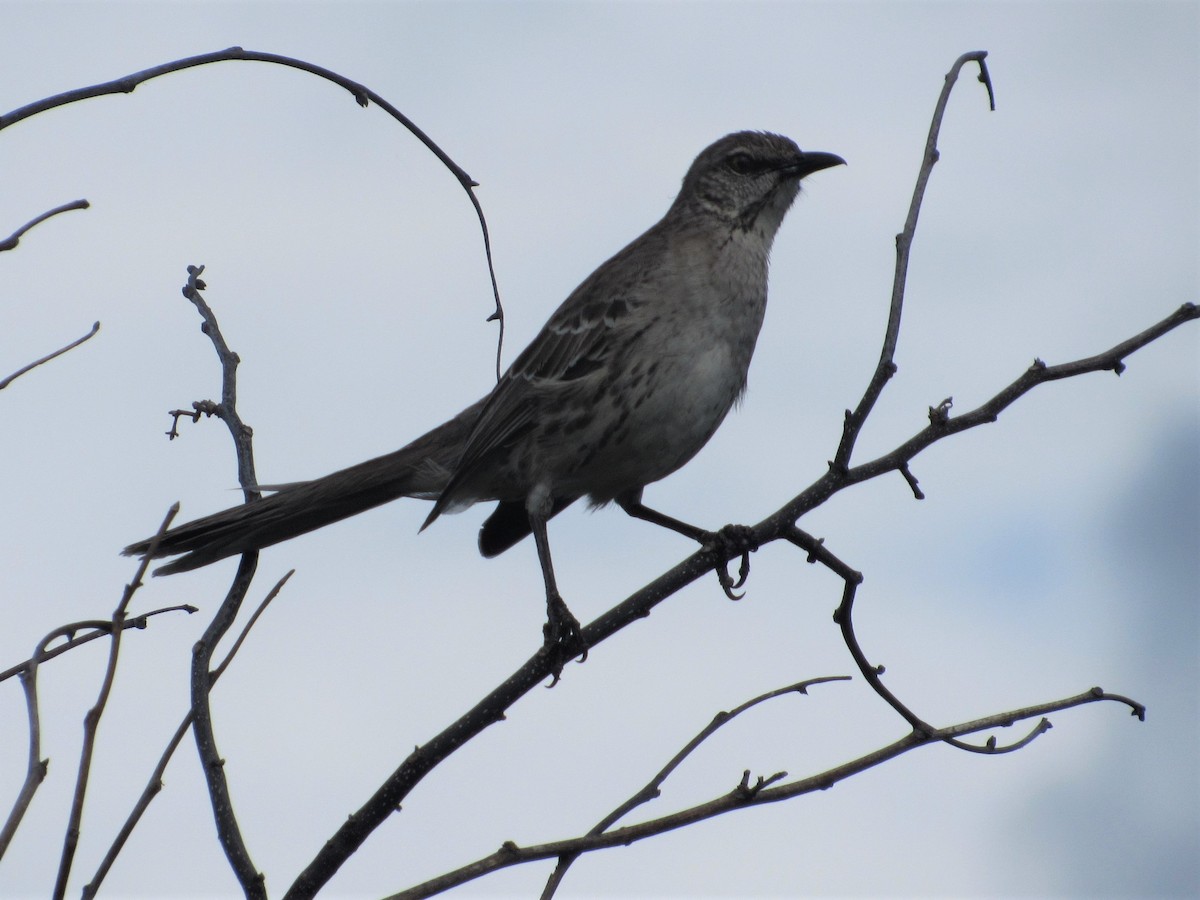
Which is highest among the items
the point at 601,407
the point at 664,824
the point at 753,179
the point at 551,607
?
the point at 753,179

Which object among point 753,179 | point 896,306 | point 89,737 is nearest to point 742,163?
point 753,179

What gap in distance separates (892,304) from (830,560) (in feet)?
2.03

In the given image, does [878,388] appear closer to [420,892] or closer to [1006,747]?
→ [1006,747]

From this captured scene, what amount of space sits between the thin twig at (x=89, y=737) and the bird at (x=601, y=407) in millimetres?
3026

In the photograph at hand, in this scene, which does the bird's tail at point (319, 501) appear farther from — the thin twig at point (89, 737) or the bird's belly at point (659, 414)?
the thin twig at point (89, 737)

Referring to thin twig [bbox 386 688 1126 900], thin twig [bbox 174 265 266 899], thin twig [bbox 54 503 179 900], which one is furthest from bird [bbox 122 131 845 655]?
thin twig [bbox 54 503 179 900]

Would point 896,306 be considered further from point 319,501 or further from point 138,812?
point 319,501

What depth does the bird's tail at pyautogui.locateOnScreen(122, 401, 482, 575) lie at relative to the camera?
Answer: 4836mm

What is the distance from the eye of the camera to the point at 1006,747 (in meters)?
2.86

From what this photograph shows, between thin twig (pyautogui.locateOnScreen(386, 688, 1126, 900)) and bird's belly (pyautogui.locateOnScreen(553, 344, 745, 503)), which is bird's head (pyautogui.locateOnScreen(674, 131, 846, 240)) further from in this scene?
thin twig (pyautogui.locateOnScreen(386, 688, 1126, 900))

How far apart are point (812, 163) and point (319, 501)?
2.83m

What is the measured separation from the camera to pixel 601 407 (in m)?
5.50

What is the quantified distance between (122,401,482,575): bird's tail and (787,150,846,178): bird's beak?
193 cm

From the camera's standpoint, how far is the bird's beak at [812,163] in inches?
245
